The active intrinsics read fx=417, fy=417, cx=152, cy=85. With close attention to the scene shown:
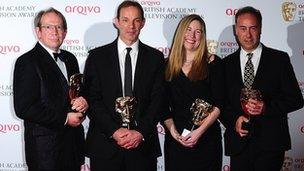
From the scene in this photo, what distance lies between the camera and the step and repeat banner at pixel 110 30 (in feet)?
12.3

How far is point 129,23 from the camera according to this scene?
3.02m

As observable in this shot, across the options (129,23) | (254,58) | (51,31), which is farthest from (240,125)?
(51,31)

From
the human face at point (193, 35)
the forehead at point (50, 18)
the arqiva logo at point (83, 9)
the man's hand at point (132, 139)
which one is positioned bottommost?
the man's hand at point (132, 139)

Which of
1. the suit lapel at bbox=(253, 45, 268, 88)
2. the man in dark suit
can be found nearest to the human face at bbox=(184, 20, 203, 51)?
the man in dark suit

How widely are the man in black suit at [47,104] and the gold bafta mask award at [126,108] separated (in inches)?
10.5

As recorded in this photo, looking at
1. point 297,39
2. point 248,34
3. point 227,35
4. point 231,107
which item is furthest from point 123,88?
point 297,39

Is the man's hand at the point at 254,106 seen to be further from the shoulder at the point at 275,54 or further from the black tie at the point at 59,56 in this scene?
the black tie at the point at 59,56

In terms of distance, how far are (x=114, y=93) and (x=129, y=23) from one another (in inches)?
20.4

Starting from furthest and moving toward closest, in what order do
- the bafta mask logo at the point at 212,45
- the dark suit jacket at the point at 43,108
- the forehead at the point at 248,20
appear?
the bafta mask logo at the point at 212,45
the forehead at the point at 248,20
the dark suit jacket at the point at 43,108

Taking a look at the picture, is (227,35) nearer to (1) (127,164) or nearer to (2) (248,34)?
(2) (248,34)

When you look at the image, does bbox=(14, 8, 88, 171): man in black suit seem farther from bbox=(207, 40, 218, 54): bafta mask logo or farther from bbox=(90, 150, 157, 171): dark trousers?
bbox=(207, 40, 218, 54): bafta mask logo

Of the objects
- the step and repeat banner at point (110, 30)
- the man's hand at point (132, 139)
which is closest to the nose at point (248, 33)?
the step and repeat banner at point (110, 30)

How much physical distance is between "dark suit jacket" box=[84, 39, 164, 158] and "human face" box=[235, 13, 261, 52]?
0.66 m

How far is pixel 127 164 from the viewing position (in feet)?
9.76
